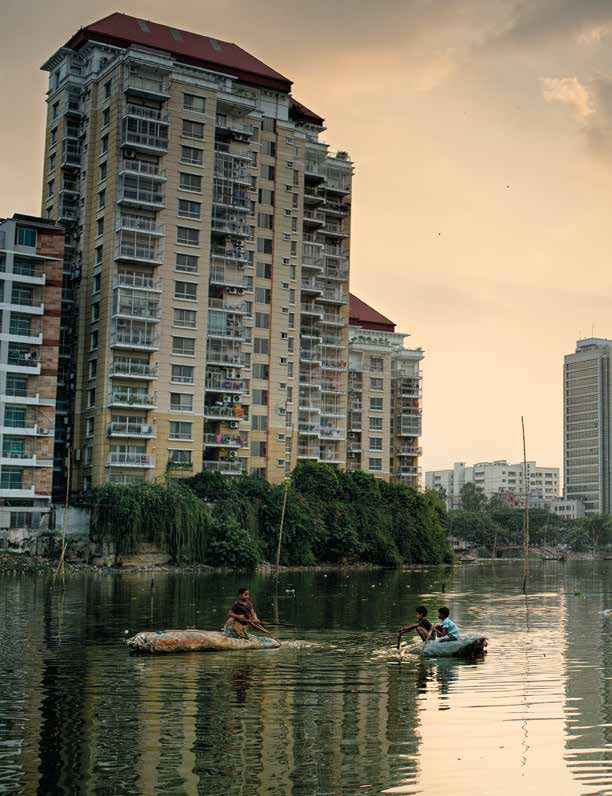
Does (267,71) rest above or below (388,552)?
above

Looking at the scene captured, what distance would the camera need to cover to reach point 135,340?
92.8 metres

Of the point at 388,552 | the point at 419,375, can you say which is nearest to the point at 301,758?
the point at 388,552

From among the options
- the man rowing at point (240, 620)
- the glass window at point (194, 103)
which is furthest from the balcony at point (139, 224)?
the man rowing at point (240, 620)

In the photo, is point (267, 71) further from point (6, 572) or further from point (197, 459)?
point (6, 572)

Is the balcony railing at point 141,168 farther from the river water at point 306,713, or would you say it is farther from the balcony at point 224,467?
the river water at point 306,713

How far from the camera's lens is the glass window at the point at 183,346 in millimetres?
95500

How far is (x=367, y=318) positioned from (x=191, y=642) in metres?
106

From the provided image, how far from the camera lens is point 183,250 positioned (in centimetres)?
9650

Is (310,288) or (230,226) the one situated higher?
(230,226)

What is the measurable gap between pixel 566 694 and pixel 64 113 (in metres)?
88.7

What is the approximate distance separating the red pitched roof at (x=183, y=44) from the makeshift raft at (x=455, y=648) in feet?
255

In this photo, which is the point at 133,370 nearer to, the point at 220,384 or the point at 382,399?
the point at 220,384

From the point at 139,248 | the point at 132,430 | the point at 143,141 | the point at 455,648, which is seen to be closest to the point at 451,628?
A: the point at 455,648

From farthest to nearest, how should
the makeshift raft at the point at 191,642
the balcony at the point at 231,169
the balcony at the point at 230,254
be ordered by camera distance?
the balcony at the point at 230,254
the balcony at the point at 231,169
the makeshift raft at the point at 191,642
